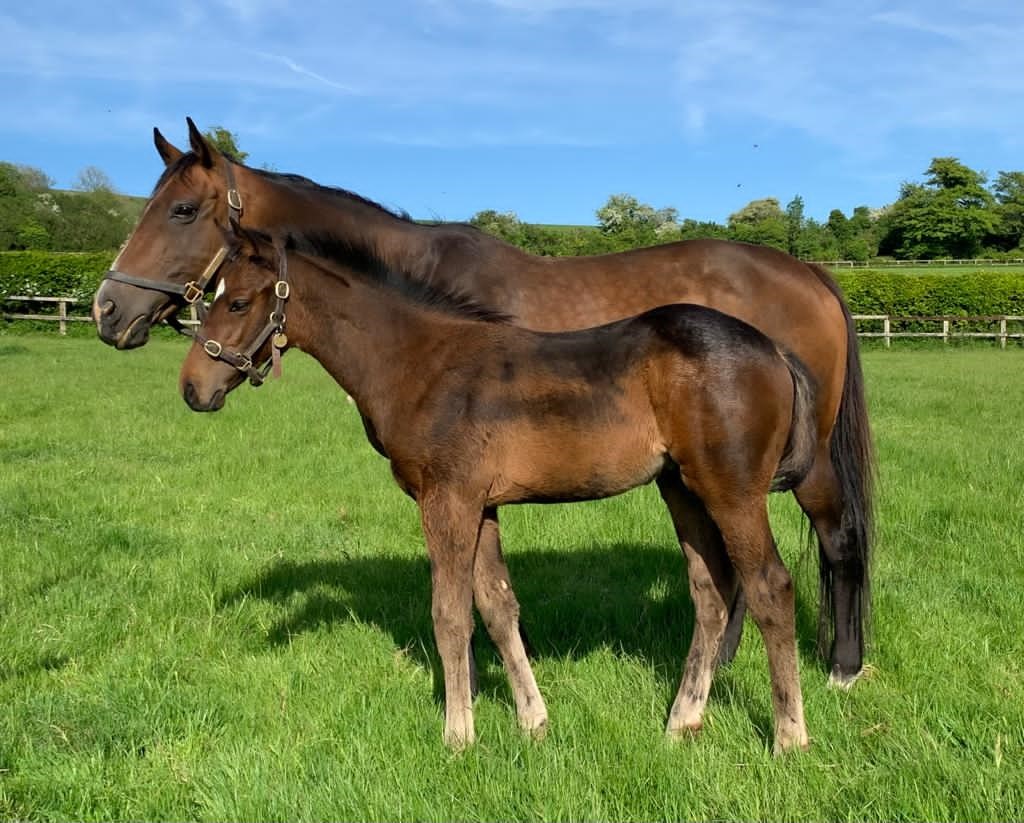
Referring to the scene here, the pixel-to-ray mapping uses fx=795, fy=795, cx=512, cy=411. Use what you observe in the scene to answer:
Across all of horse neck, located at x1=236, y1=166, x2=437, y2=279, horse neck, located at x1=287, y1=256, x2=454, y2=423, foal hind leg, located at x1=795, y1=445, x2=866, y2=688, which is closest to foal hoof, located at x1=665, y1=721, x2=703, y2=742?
foal hind leg, located at x1=795, y1=445, x2=866, y2=688

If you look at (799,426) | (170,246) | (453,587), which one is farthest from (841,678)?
(170,246)

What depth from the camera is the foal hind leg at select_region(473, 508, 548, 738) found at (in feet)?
10.4

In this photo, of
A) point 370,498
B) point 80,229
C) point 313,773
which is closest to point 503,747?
point 313,773

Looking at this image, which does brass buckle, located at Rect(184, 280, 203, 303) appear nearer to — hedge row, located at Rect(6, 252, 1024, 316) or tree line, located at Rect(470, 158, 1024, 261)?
hedge row, located at Rect(6, 252, 1024, 316)

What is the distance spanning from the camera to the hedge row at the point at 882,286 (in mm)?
26734

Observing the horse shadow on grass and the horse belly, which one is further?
the horse shadow on grass

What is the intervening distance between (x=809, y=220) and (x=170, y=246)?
7460cm

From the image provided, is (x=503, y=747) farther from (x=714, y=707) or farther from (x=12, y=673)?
(x=12, y=673)

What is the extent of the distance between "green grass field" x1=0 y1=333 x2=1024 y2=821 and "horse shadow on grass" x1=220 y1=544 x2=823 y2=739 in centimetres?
2

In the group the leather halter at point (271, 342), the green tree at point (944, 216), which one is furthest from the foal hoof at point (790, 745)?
the green tree at point (944, 216)

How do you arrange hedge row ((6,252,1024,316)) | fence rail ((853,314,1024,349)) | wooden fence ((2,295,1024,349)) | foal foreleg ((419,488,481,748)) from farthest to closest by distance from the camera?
fence rail ((853,314,1024,349))
hedge row ((6,252,1024,316))
wooden fence ((2,295,1024,349))
foal foreleg ((419,488,481,748))

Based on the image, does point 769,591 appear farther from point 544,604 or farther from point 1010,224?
point 1010,224

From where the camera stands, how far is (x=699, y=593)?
3.38 m

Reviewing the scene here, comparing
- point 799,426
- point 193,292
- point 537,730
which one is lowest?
point 537,730
